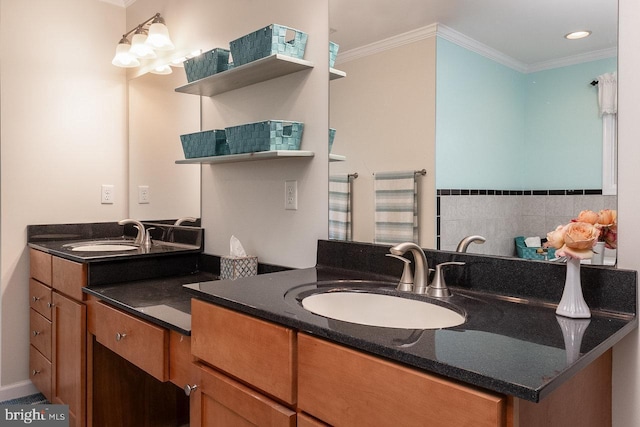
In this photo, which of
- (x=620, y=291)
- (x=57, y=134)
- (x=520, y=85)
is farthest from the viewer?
(x=57, y=134)

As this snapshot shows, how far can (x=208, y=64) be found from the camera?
202 cm

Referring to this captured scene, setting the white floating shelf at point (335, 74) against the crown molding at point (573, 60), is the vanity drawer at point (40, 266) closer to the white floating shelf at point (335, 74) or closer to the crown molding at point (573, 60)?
the white floating shelf at point (335, 74)

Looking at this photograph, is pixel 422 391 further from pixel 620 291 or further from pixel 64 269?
pixel 64 269

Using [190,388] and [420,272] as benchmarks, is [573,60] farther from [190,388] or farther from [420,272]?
[190,388]

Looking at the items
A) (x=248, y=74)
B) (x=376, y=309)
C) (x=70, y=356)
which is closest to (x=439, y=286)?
(x=376, y=309)

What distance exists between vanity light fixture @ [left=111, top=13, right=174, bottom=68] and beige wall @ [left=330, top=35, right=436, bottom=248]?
124cm

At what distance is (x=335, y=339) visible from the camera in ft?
3.08

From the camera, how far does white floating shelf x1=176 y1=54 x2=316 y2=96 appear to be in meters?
1.71

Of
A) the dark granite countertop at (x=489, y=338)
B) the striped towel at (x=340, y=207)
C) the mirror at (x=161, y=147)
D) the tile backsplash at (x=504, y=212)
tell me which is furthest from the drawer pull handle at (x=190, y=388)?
the mirror at (x=161, y=147)

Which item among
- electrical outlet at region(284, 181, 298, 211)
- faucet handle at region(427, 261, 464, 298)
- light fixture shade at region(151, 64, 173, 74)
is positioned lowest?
faucet handle at region(427, 261, 464, 298)

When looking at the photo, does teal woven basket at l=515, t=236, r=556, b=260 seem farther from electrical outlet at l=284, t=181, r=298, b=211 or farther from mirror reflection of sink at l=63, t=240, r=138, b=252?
mirror reflection of sink at l=63, t=240, r=138, b=252

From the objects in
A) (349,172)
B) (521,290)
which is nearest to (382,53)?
(349,172)

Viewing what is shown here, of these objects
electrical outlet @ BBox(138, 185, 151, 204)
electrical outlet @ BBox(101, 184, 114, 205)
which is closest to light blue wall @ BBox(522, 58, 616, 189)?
electrical outlet @ BBox(138, 185, 151, 204)

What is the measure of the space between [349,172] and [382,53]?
0.41 meters
